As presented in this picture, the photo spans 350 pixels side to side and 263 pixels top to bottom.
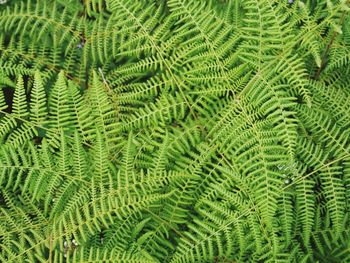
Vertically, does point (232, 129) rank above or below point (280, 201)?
above

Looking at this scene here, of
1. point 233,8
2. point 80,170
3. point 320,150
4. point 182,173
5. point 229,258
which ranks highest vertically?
point 233,8

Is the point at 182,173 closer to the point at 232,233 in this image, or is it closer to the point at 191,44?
the point at 232,233

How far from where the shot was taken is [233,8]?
325 cm

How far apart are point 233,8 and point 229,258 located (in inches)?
76.3

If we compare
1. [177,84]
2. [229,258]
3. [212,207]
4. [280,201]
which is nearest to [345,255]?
[280,201]

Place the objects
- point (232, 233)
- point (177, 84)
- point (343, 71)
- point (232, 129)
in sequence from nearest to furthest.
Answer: point (232, 233)
point (232, 129)
point (177, 84)
point (343, 71)

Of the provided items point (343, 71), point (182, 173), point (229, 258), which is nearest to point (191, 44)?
point (182, 173)

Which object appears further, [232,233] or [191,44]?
[191,44]

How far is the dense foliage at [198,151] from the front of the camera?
258 centimetres

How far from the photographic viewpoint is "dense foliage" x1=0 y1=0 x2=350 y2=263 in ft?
8.48

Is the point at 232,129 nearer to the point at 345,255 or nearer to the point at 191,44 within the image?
the point at 191,44

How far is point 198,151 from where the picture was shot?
9.76 ft

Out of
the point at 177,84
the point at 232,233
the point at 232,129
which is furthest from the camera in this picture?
the point at 177,84

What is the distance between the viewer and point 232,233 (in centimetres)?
259
